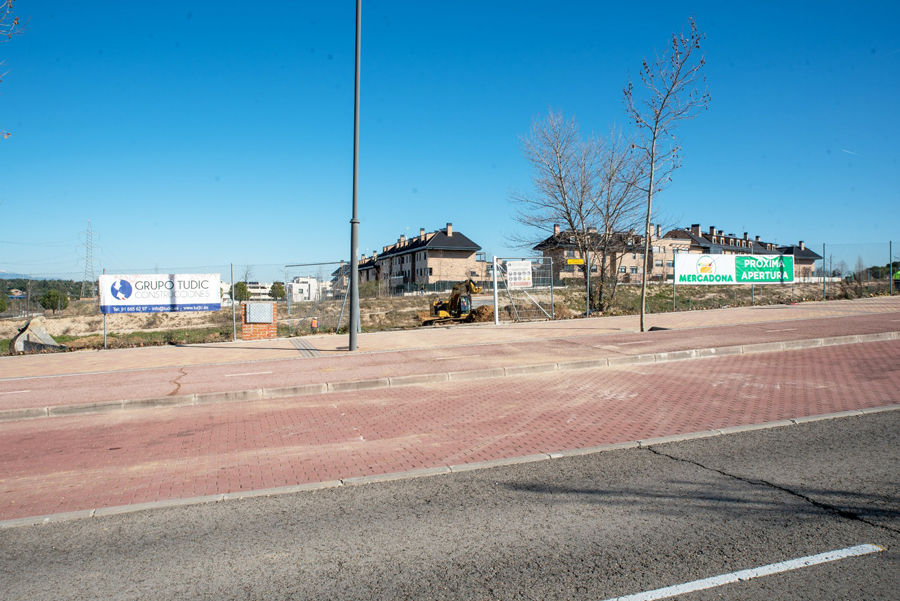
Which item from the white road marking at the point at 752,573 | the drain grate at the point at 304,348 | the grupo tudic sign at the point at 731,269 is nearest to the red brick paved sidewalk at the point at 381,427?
the white road marking at the point at 752,573

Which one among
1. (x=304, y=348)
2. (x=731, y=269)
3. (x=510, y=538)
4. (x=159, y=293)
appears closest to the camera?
(x=510, y=538)

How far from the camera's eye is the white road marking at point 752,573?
10.5 ft

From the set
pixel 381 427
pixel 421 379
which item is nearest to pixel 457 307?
pixel 421 379

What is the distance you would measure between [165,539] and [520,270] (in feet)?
54.4

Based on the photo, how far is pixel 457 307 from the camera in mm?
23984

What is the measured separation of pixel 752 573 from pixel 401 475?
297 cm

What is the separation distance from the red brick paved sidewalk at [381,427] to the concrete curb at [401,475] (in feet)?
0.48

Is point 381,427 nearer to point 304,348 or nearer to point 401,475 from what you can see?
point 401,475

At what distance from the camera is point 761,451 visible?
5.82 meters

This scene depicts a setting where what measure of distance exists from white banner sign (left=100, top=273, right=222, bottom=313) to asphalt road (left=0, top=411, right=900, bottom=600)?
1330 centimetres

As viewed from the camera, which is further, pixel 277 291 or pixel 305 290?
pixel 277 291

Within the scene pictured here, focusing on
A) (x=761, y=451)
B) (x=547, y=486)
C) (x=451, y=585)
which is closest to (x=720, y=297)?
(x=761, y=451)

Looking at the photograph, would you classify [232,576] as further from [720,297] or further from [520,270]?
[720,297]

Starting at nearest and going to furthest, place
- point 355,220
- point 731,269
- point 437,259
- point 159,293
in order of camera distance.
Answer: point 355,220
point 159,293
point 731,269
point 437,259
